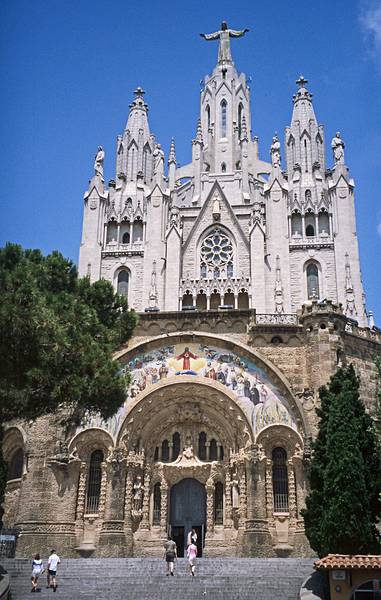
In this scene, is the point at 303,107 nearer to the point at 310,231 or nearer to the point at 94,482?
the point at 310,231

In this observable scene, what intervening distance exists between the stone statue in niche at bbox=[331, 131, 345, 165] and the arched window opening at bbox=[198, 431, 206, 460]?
85.8 feet

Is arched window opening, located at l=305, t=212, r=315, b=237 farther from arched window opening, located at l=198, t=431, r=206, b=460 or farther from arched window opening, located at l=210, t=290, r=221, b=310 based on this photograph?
arched window opening, located at l=198, t=431, r=206, b=460

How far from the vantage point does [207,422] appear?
25094 millimetres

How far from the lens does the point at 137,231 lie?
149ft

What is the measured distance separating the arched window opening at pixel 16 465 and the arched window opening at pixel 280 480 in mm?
9351

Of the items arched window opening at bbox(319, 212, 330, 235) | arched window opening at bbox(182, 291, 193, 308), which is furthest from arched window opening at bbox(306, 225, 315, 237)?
arched window opening at bbox(182, 291, 193, 308)

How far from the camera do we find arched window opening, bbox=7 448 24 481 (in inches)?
989

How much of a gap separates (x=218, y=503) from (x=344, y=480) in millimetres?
8228

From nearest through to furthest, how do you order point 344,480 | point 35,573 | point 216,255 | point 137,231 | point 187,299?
point 344,480, point 35,573, point 187,299, point 216,255, point 137,231

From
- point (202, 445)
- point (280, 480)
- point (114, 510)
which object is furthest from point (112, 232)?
point (280, 480)

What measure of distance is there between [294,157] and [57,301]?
34407 mm

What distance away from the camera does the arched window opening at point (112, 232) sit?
148 feet

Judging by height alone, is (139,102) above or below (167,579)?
above

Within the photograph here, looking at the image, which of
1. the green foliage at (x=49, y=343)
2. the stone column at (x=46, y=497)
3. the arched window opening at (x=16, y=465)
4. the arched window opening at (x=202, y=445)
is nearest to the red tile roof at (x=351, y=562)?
the green foliage at (x=49, y=343)
